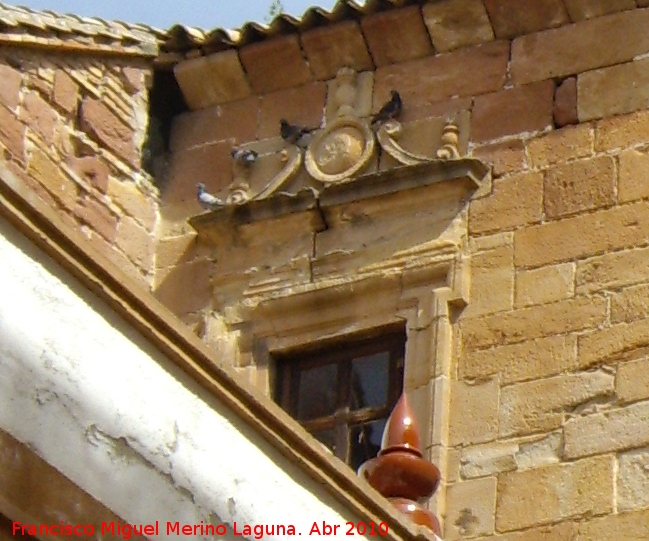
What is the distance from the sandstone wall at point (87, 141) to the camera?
350 inches

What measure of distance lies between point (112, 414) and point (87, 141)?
4.47m

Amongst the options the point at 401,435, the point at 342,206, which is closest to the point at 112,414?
the point at 401,435

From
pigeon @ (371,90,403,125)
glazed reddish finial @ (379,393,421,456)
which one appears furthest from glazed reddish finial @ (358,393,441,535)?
pigeon @ (371,90,403,125)

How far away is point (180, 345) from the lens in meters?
5.00

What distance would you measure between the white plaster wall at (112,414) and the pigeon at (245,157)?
422 centimetres

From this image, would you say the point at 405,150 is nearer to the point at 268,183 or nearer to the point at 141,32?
the point at 268,183

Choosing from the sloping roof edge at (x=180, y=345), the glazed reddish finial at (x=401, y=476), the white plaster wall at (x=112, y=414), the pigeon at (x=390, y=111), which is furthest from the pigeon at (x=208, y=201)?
the white plaster wall at (x=112, y=414)

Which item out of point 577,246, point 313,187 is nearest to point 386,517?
point 577,246

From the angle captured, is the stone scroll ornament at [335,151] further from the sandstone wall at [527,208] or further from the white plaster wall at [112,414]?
the white plaster wall at [112,414]

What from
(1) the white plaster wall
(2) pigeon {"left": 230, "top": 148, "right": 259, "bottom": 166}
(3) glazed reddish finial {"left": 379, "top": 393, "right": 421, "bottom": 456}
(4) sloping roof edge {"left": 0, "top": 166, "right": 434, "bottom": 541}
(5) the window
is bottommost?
(1) the white plaster wall

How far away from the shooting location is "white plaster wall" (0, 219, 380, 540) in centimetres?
464

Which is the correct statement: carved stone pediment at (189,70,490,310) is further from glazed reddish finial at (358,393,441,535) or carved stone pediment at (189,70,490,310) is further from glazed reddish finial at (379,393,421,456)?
glazed reddish finial at (358,393,441,535)

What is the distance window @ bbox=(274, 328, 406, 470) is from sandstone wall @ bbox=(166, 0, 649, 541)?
31cm

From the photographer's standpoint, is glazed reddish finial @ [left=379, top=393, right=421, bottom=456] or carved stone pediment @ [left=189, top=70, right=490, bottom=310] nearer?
glazed reddish finial @ [left=379, top=393, right=421, bottom=456]
